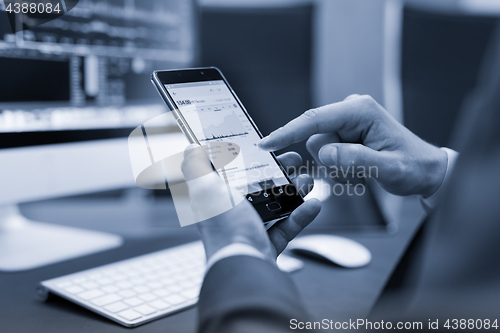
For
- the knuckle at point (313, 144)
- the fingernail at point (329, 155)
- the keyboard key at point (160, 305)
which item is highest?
the fingernail at point (329, 155)

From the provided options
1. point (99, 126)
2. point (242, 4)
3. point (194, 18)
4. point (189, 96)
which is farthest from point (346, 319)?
point (242, 4)

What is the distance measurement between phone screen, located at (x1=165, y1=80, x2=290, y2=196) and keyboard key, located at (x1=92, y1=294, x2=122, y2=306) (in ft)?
0.61

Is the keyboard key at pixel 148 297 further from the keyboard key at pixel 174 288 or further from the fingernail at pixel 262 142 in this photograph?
the fingernail at pixel 262 142

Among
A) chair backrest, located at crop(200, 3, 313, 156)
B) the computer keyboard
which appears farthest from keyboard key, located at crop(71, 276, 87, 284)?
chair backrest, located at crop(200, 3, 313, 156)

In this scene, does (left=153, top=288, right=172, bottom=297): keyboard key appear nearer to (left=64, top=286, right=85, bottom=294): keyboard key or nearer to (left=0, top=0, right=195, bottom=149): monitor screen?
(left=64, top=286, right=85, bottom=294): keyboard key

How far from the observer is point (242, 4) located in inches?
44.6

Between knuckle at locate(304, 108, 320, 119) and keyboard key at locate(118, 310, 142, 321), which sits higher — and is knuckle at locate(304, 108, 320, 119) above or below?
above

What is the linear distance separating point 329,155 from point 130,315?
0.28m

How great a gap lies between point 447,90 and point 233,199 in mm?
1022

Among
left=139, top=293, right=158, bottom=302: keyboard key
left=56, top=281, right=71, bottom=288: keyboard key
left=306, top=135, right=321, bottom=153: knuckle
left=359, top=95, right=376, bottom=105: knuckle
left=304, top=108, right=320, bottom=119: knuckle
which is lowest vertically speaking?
left=139, top=293, right=158, bottom=302: keyboard key

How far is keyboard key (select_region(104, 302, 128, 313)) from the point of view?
45 cm

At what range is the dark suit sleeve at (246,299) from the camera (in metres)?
0.28

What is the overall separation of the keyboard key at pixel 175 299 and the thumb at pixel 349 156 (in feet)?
0.75

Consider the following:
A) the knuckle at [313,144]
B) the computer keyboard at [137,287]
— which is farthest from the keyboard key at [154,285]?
the knuckle at [313,144]
